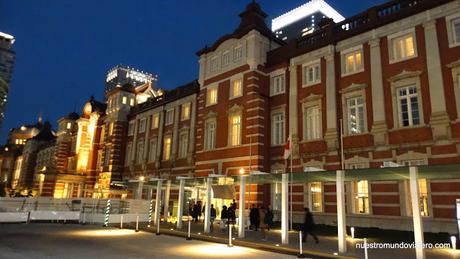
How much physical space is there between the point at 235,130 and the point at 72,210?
15.4 metres

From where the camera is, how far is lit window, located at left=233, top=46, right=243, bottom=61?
3061cm

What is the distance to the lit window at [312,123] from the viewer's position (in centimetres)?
2528

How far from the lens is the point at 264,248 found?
51.1 ft

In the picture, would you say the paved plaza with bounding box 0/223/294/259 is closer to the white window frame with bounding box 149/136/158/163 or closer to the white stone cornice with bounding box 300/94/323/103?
the white stone cornice with bounding box 300/94/323/103

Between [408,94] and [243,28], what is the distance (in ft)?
50.4

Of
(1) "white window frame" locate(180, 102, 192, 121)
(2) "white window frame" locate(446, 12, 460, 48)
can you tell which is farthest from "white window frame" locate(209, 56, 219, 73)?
(2) "white window frame" locate(446, 12, 460, 48)

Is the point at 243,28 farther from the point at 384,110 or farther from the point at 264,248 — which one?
the point at 264,248

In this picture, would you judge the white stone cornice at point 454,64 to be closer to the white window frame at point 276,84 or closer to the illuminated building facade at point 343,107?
the illuminated building facade at point 343,107

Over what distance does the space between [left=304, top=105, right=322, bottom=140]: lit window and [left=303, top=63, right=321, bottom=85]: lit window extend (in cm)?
201

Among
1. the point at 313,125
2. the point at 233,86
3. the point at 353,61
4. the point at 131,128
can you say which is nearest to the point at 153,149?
Answer: the point at 131,128

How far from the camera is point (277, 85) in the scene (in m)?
29.0

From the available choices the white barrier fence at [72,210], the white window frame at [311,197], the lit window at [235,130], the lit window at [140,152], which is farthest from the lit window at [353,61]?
the lit window at [140,152]

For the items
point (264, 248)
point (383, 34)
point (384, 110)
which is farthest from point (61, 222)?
point (383, 34)

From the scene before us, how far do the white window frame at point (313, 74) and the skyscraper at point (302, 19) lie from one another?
402ft
